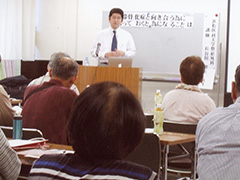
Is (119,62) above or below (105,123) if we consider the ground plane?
above

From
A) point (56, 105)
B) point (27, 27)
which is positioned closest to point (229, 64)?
point (27, 27)

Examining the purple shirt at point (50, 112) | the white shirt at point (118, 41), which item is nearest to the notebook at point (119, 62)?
the white shirt at point (118, 41)

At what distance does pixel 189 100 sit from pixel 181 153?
55 cm

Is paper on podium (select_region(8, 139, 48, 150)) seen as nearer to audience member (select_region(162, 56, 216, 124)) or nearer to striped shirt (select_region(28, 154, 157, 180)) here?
striped shirt (select_region(28, 154, 157, 180))

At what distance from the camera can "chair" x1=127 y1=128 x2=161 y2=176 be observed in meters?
3.02

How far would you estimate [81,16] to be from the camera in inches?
323

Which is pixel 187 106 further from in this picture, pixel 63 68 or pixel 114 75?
pixel 114 75

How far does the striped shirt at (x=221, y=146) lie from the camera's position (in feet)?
6.03

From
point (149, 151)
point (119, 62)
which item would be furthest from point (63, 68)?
point (119, 62)

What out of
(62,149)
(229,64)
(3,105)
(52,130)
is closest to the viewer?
(62,149)

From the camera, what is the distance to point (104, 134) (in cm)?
130

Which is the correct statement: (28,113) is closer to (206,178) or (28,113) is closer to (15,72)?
(206,178)

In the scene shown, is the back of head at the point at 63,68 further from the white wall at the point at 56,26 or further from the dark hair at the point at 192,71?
the white wall at the point at 56,26

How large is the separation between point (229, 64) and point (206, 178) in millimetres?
5492
